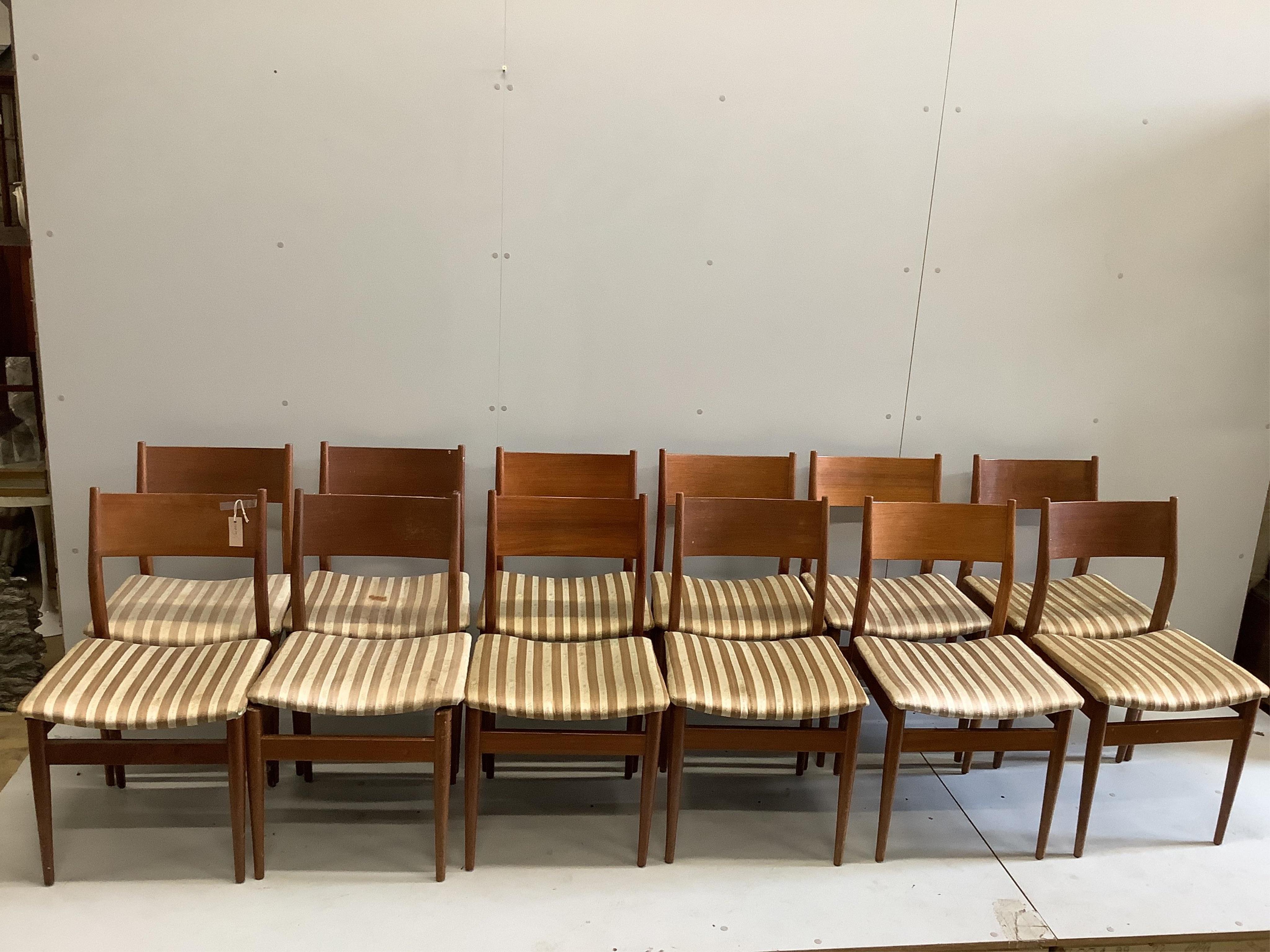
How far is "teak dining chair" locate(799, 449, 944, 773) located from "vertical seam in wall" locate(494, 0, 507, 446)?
99cm

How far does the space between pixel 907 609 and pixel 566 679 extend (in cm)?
107

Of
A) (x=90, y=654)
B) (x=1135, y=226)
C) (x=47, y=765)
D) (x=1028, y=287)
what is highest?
(x=1135, y=226)

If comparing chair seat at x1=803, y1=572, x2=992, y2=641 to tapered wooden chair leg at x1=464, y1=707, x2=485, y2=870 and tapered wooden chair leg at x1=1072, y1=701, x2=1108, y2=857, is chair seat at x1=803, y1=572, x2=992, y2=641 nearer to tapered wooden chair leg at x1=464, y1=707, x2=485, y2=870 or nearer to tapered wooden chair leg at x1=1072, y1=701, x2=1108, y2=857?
tapered wooden chair leg at x1=1072, y1=701, x2=1108, y2=857

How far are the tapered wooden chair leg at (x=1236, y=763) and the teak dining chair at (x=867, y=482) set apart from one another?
0.91m

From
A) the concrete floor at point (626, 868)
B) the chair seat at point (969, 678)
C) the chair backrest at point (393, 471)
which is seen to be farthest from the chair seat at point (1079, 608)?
the chair backrest at point (393, 471)

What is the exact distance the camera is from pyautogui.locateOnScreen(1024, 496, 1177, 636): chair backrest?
2.52 metres

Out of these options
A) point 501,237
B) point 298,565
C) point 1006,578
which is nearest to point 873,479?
point 1006,578

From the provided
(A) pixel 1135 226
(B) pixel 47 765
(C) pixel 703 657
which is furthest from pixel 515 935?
(A) pixel 1135 226

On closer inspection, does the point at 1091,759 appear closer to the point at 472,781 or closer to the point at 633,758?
the point at 633,758

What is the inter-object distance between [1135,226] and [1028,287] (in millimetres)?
391

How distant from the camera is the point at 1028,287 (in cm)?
296

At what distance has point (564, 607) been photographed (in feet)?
8.26

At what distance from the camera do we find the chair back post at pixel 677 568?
2344 mm

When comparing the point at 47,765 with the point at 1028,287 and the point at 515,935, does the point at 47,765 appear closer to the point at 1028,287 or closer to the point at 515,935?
the point at 515,935
